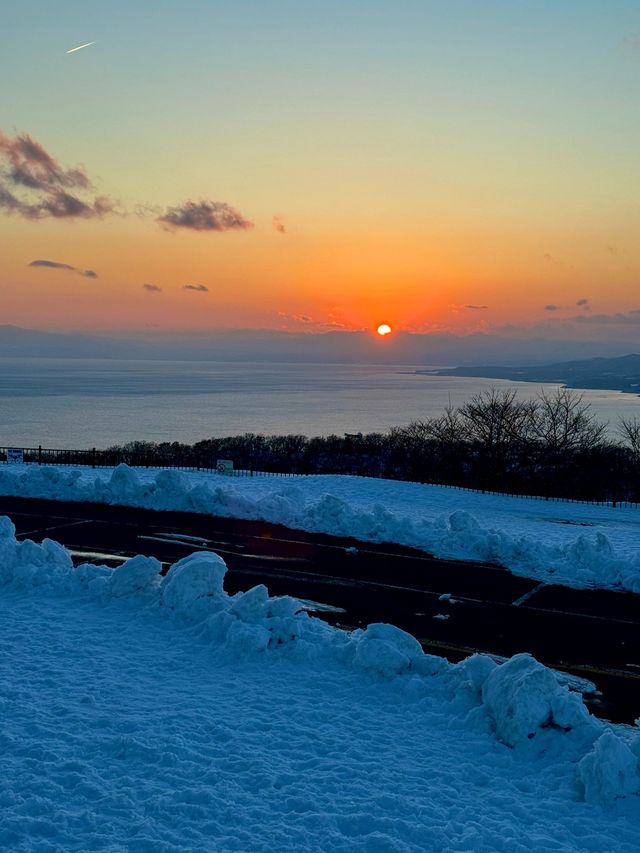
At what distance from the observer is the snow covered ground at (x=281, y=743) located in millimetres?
6008

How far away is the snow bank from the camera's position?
745cm

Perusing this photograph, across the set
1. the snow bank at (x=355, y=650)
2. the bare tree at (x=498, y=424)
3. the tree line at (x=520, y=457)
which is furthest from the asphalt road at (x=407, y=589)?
the bare tree at (x=498, y=424)

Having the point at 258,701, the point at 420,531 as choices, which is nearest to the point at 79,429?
the point at 420,531

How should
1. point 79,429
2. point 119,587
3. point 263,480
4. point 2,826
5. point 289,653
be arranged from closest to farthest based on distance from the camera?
1. point 2,826
2. point 289,653
3. point 119,587
4. point 263,480
5. point 79,429

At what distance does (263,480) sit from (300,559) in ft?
41.2

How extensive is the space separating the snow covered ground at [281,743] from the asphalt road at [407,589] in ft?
5.47

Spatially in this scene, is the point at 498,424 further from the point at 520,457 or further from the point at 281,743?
the point at 281,743

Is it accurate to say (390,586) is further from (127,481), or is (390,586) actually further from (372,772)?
(127,481)

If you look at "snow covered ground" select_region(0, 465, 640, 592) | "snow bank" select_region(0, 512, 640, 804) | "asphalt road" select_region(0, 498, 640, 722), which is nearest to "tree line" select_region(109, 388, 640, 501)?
"snow covered ground" select_region(0, 465, 640, 592)

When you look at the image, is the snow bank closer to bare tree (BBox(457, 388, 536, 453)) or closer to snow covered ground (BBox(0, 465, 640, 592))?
snow covered ground (BBox(0, 465, 640, 592))

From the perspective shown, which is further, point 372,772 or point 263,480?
point 263,480

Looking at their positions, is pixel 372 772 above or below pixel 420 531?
below

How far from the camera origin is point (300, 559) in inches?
633

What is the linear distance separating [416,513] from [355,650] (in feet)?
47.8
